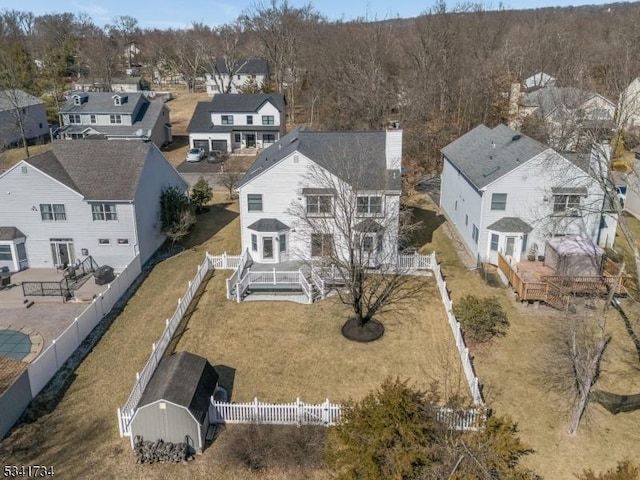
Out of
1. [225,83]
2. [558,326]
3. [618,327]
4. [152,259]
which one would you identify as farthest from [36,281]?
[225,83]

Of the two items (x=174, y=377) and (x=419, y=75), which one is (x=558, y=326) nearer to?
(x=174, y=377)

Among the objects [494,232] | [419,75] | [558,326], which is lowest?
[558,326]

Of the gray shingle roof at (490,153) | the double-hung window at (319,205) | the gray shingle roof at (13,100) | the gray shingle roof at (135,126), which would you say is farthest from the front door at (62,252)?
the gray shingle roof at (13,100)

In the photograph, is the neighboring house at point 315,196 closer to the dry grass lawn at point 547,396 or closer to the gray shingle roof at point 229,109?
the dry grass lawn at point 547,396

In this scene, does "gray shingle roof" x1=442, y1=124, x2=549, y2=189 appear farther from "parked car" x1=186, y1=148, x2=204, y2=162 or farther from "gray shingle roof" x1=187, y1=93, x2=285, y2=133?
"parked car" x1=186, y1=148, x2=204, y2=162

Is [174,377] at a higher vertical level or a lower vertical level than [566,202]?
lower

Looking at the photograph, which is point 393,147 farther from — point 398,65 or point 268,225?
point 398,65

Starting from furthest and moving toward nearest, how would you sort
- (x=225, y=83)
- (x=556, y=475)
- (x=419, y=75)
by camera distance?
1. (x=225, y=83)
2. (x=419, y=75)
3. (x=556, y=475)
